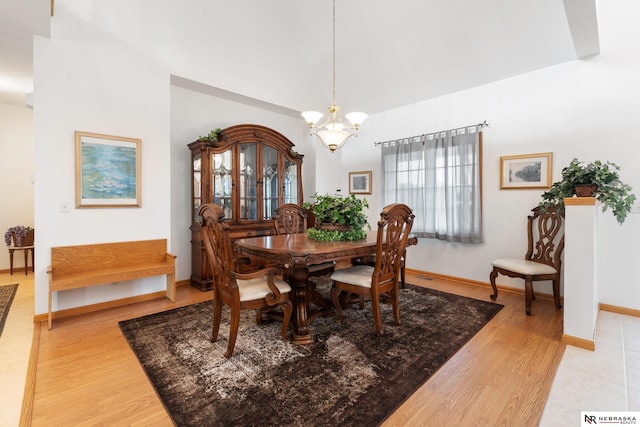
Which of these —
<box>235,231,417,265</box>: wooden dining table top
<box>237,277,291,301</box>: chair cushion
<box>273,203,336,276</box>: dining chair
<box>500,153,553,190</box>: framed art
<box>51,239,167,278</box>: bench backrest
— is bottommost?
<box>237,277,291,301</box>: chair cushion

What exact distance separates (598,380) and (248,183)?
398 cm

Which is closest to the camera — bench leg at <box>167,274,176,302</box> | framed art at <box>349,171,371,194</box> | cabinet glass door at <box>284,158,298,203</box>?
bench leg at <box>167,274,176,302</box>

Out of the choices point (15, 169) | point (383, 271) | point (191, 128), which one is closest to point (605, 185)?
point (383, 271)

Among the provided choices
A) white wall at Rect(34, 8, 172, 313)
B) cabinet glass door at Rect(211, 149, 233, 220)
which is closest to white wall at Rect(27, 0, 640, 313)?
white wall at Rect(34, 8, 172, 313)

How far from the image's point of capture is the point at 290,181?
4.80 m

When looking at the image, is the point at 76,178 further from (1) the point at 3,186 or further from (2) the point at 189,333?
(1) the point at 3,186

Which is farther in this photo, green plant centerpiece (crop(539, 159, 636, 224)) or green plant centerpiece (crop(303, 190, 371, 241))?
green plant centerpiece (crop(303, 190, 371, 241))

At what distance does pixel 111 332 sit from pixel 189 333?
73 cm

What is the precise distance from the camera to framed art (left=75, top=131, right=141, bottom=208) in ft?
9.92

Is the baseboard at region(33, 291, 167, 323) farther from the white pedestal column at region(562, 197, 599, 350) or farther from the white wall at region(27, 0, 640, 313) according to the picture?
the white pedestal column at region(562, 197, 599, 350)

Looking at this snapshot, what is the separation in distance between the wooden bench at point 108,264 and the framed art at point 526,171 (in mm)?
4171

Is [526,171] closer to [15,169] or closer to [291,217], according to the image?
[291,217]

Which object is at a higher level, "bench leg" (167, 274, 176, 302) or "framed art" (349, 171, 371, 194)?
"framed art" (349, 171, 371, 194)

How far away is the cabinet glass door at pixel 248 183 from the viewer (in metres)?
4.19
